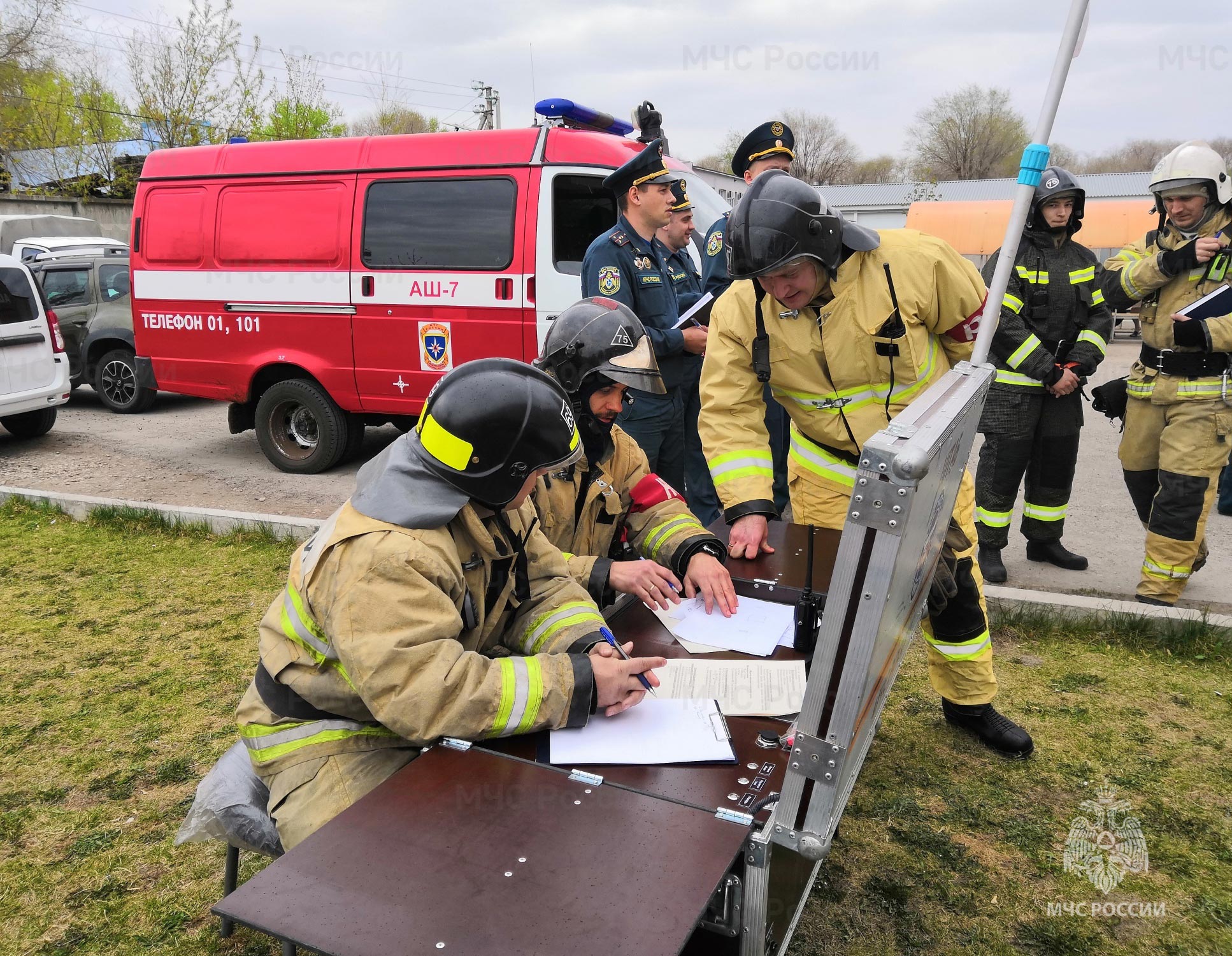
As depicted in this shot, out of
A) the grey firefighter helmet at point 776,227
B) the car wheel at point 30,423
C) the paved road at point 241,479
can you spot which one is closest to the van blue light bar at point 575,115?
the paved road at point 241,479

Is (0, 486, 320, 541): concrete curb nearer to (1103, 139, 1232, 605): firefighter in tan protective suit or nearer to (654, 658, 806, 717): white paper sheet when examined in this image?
(654, 658, 806, 717): white paper sheet

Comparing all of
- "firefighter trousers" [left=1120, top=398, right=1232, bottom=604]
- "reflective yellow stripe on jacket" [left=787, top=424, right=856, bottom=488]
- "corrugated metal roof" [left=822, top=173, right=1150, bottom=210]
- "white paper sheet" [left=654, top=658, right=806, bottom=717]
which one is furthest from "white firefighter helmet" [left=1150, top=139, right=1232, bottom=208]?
"corrugated metal roof" [left=822, top=173, right=1150, bottom=210]

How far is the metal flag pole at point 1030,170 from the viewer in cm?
230

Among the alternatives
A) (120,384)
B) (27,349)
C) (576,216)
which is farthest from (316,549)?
(120,384)

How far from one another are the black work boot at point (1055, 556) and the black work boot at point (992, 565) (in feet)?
1.00

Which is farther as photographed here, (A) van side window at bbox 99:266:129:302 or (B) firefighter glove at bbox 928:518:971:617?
(A) van side window at bbox 99:266:129:302

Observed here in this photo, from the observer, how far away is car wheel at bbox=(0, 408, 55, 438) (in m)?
9.27

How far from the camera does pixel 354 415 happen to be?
7.80 meters

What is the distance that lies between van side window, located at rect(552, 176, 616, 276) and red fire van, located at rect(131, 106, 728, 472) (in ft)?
0.03

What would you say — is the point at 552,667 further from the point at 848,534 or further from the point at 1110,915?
the point at 1110,915

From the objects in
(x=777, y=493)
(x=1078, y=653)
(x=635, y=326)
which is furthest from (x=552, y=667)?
(x=777, y=493)

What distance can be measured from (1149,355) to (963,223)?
725 inches

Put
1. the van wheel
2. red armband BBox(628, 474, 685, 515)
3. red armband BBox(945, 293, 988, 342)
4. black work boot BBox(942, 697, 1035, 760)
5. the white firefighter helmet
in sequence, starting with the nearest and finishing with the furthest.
Result: red armband BBox(945, 293, 988, 342) < red armband BBox(628, 474, 685, 515) < black work boot BBox(942, 697, 1035, 760) < the white firefighter helmet < the van wheel

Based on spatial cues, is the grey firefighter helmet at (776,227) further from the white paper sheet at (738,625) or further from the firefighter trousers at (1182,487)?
the firefighter trousers at (1182,487)
